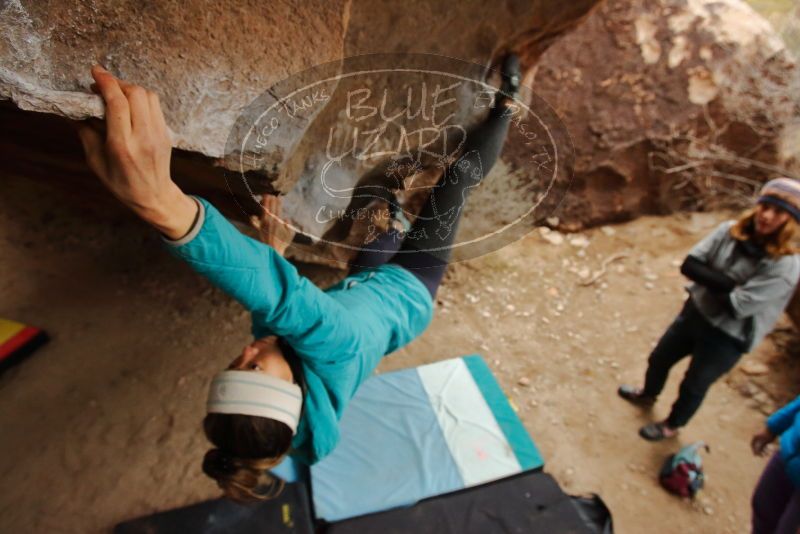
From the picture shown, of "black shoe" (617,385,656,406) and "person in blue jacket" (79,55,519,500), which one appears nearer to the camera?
"person in blue jacket" (79,55,519,500)

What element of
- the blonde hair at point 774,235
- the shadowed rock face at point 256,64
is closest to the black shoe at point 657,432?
the blonde hair at point 774,235

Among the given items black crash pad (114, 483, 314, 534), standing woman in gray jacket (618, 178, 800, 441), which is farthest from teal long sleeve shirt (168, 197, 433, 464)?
standing woman in gray jacket (618, 178, 800, 441)

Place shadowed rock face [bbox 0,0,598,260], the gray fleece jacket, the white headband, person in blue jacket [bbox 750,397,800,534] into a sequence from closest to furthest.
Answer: shadowed rock face [bbox 0,0,598,260], the white headband, person in blue jacket [bbox 750,397,800,534], the gray fleece jacket

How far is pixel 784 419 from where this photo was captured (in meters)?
1.94

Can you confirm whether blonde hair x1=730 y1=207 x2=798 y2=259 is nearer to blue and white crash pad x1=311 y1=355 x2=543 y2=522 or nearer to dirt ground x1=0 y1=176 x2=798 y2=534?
dirt ground x1=0 y1=176 x2=798 y2=534

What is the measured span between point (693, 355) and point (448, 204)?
2.09 m

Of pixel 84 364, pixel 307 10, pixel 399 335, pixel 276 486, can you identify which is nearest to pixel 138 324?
pixel 84 364

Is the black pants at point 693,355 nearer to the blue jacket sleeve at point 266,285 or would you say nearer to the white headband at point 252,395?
the blue jacket sleeve at point 266,285

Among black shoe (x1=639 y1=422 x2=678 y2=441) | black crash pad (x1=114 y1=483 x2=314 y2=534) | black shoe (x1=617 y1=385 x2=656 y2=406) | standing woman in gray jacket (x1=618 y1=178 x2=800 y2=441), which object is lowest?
black crash pad (x1=114 y1=483 x2=314 y2=534)

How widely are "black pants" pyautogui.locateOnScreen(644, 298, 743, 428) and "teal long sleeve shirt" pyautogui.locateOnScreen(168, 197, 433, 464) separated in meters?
1.38

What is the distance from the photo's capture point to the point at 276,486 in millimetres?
2189

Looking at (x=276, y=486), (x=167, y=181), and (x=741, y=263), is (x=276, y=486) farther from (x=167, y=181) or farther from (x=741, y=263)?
(x=741, y=263)

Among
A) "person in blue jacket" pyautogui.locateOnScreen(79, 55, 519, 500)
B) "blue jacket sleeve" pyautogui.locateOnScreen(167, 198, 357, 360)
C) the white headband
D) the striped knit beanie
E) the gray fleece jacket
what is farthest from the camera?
the gray fleece jacket

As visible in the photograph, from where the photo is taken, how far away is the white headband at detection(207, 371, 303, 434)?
1272 mm
